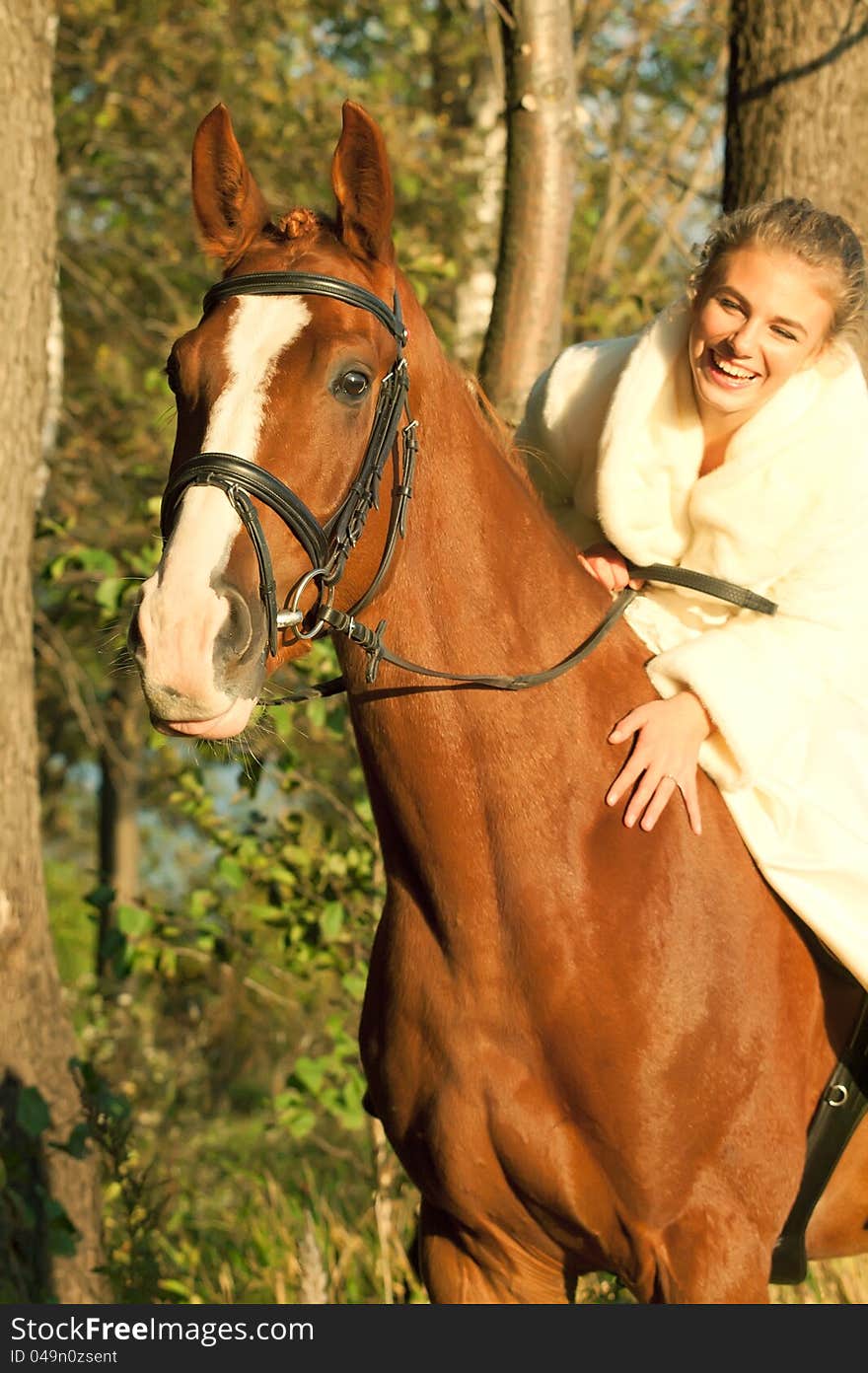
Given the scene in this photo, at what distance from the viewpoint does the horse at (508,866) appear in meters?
2.56

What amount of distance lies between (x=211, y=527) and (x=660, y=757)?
1.02 meters

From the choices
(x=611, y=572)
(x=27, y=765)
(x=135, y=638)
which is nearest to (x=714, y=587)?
(x=611, y=572)

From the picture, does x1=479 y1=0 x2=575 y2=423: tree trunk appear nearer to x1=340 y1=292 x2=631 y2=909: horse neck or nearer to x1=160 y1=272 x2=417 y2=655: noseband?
x1=340 y1=292 x2=631 y2=909: horse neck

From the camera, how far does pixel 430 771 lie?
8.84 ft

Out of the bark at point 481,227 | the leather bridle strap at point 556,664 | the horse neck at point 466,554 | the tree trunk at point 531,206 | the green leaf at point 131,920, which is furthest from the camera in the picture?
the bark at point 481,227

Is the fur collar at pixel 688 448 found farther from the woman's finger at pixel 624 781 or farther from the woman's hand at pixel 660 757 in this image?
the woman's finger at pixel 624 781

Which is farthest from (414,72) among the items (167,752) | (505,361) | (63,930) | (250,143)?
(63,930)

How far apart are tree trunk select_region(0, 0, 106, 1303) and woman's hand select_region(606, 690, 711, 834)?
240 cm

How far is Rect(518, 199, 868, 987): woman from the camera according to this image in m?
2.80

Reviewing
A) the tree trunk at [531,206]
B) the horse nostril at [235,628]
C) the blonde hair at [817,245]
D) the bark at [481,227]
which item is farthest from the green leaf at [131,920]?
the bark at [481,227]

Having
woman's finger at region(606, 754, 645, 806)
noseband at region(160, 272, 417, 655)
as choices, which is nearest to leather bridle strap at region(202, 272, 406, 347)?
noseband at region(160, 272, 417, 655)

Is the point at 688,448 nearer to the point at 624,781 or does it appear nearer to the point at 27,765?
the point at 624,781

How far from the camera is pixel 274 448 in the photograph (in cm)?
235

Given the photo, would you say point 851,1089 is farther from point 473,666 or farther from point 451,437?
point 451,437
